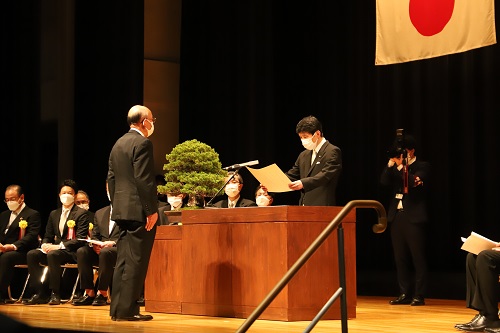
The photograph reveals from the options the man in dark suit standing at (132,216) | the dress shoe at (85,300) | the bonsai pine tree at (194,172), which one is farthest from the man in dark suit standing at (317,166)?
the dress shoe at (85,300)

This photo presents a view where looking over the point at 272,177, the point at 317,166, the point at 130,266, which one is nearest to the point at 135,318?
the point at 130,266

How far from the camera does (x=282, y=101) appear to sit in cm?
1118

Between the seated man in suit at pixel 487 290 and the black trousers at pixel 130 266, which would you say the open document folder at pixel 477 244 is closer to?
the seated man in suit at pixel 487 290

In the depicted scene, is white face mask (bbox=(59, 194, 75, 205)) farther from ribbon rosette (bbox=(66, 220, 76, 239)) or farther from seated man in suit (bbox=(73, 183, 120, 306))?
seated man in suit (bbox=(73, 183, 120, 306))

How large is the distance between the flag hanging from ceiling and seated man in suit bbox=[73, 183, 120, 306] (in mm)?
3093

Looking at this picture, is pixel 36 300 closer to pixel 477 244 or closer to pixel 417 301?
pixel 417 301

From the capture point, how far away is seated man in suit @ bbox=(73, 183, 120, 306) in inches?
295

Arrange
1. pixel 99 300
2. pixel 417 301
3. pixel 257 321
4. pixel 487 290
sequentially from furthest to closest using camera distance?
1. pixel 99 300
2. pixel 417 301
3. pixel 257 321
4. pixel 487 290

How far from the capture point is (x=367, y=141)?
1055 cm

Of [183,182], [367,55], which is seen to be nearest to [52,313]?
[183,182]

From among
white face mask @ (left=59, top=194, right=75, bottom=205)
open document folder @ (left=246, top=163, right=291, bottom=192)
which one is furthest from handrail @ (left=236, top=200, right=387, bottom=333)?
white face mask @ (left=59, top=194, right=75, bottom=205)

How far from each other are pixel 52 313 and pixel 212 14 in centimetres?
571

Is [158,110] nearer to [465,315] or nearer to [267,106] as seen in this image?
[267,106]

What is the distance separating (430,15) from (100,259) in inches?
148
